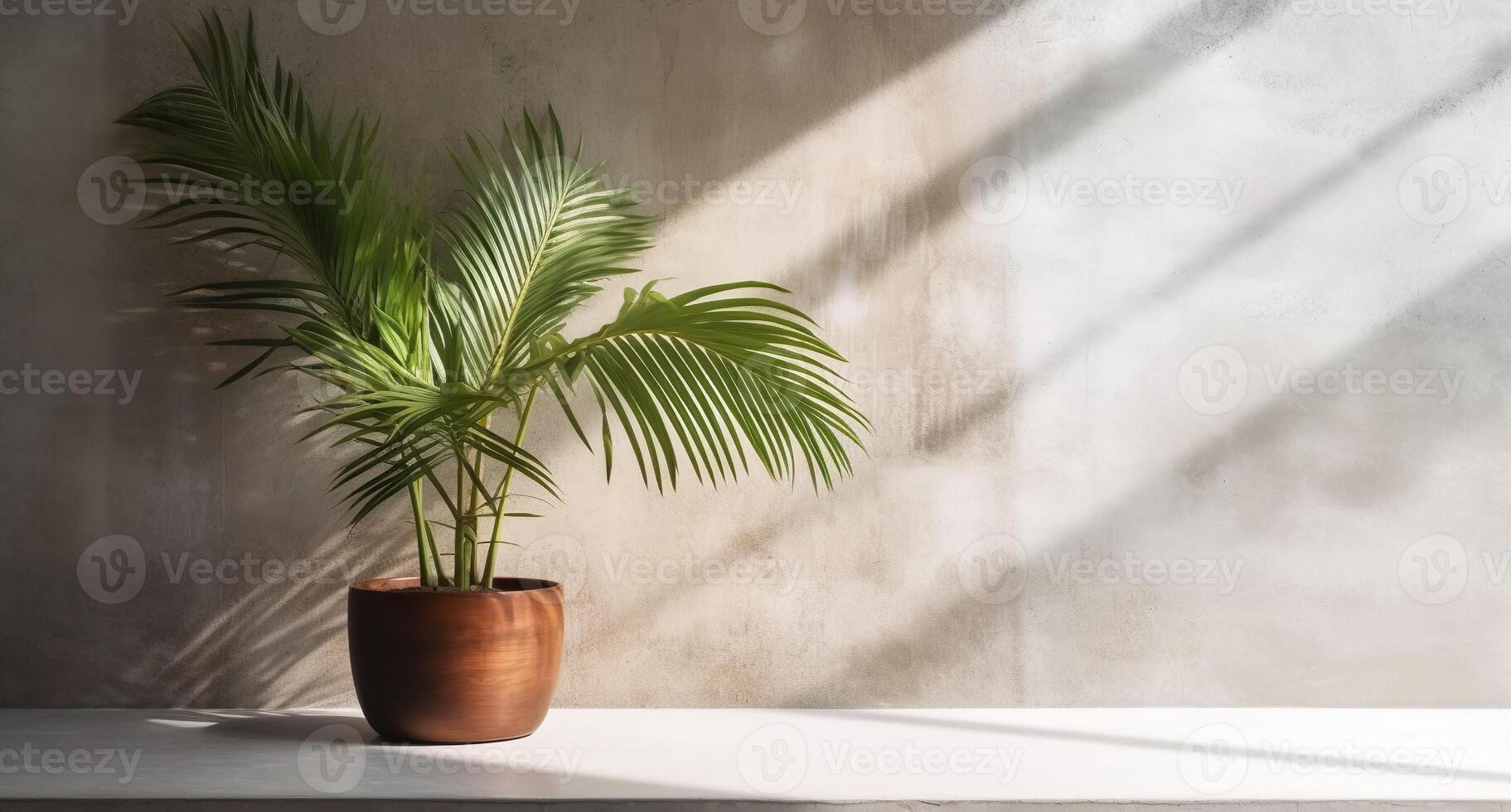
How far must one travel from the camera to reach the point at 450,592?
7.04 feet

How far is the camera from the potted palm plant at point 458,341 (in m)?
2.02

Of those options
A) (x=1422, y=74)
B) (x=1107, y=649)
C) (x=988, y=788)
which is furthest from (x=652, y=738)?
(x=1422, y=74)

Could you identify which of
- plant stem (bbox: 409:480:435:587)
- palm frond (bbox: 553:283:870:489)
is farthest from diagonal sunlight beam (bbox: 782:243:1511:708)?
plant stem (bbox: 409:480:435:587)

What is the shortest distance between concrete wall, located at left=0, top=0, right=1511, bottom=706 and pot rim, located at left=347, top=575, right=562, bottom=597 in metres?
0.22

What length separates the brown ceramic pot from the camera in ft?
7.02

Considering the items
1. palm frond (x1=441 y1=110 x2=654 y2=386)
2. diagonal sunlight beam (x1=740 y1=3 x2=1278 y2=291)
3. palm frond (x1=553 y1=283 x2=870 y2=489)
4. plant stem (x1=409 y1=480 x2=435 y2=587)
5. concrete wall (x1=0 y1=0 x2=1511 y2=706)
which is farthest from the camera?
diagonal sunlight beam (x1=740 y1=3 x2=1278 y2=291)

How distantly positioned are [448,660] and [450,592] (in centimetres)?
14

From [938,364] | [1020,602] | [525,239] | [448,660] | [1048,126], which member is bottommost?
[448,660]

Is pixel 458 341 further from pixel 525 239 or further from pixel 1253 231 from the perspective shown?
pixel 1253 231

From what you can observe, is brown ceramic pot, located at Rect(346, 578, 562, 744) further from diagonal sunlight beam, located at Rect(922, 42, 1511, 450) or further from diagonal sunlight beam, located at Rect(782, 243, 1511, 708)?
diagonal sunlight beam, located at Rect(922, 42, 1511, 450)

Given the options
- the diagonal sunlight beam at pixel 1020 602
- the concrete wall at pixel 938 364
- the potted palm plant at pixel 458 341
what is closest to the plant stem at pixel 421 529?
the potted palm plant at pixel 458 341

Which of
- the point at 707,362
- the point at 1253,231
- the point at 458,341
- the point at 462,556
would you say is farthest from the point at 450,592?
the point at 1253,231

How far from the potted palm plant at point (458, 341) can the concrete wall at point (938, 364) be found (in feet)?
0.39

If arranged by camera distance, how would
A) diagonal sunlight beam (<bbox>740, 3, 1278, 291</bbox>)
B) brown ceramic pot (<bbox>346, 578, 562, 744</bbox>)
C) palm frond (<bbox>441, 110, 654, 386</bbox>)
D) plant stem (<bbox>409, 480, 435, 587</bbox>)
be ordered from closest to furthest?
brown ceramic pot (<bbox>346, 578, 562, 744</bbox>), plant stem (<bbox>409, 480, 435, 587</bbox>), palm frond (<bbox>441, 110, 654, 386</bbox>), diagonal sunlight beam (<bbox>740, 3, 1278, 291</bbox>)
